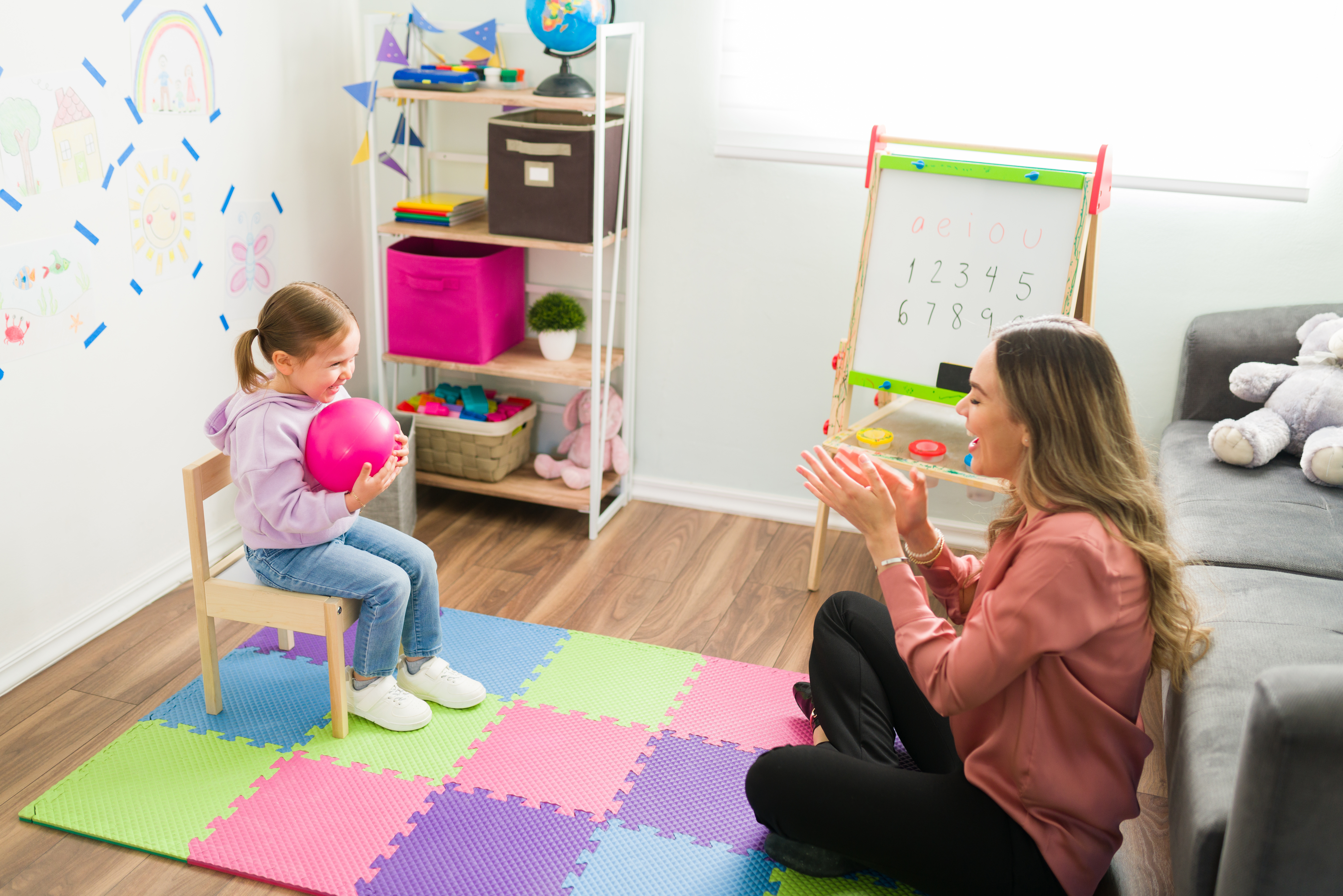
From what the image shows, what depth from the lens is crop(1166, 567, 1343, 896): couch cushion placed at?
135 cm

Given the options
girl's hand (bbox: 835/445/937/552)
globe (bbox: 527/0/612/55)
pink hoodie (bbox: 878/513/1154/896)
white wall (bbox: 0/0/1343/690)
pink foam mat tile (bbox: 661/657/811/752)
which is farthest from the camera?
globe (bbox: 527/0/612/55)

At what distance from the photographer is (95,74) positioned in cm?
→ 210

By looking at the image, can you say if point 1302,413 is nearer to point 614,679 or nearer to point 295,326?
Answer: point 614,679

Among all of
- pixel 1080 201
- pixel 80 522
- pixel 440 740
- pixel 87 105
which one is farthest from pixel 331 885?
pixel 1080 201

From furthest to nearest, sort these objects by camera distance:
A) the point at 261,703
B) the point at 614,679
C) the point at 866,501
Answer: the point at 614,679, the point at 261,703, the point at 866,501

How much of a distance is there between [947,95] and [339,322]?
1610 mm

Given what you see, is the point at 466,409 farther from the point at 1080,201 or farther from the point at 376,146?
the point at 1080,201

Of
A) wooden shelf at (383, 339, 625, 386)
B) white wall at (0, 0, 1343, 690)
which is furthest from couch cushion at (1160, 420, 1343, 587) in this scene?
wooden shelf at (383, 339, 625, 386)

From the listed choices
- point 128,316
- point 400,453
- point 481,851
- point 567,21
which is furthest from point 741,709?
point 567,21

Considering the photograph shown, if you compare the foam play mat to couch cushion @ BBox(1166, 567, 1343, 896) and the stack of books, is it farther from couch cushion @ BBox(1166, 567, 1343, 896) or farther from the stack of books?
the stack of books

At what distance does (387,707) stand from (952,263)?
155 centimetres

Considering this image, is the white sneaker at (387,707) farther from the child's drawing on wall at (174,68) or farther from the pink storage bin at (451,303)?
the child's drawing on wall at (174,68)

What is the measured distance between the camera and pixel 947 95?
8.45 ft

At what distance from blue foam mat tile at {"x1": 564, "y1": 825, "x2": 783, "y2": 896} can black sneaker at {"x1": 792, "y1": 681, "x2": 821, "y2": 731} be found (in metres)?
0.35
